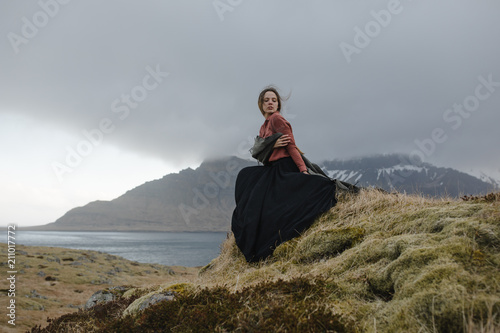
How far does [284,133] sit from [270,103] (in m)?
1.01

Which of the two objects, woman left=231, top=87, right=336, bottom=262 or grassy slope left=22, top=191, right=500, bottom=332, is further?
woman left=231, top=87, right=336, bottom=262

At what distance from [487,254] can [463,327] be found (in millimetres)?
1107

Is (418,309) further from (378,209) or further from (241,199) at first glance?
(241,199)

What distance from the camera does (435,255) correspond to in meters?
3.33

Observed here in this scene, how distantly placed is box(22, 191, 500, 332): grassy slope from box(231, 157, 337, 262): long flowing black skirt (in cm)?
109

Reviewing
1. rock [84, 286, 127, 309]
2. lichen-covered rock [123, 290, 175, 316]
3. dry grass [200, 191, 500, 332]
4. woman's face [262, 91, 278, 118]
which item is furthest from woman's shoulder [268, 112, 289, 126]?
rock [84, 286, 127, 309]

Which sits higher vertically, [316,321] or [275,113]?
[275,113]

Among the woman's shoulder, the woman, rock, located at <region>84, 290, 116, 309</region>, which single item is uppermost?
the woman's shoulder

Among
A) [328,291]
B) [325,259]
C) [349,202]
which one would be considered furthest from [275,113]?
[328,291]

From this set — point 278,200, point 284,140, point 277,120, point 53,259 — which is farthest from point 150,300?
point 53,259

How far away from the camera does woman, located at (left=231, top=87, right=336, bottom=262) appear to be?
674 centimetres

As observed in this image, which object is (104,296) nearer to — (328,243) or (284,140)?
(284,140)

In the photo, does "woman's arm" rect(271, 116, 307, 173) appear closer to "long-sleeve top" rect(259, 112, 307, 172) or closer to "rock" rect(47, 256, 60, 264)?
"long-sleeve top" rect(259, 112, 307, 172)

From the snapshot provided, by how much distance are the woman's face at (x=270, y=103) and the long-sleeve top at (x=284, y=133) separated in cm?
28
